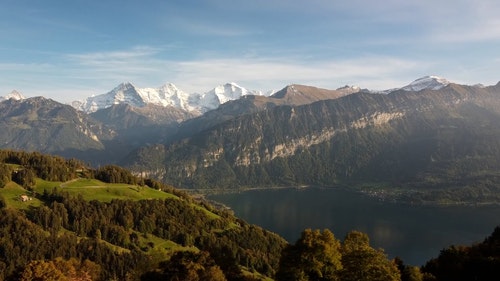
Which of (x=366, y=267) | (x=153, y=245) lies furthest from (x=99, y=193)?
(x=366, y=267)

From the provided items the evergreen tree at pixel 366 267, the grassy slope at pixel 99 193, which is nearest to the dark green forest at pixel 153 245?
the evergreen tree at pixel 366 267

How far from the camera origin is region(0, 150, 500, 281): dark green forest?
5703 centimetres

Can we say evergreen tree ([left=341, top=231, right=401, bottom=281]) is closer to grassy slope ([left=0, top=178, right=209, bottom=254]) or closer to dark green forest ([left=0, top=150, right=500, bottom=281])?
dark green forest ([left=0, top=150, right=500, bottom=281])

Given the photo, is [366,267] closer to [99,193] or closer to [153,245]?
[153,245]

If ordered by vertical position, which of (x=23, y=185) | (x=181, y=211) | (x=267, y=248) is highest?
(x=23, y=185)

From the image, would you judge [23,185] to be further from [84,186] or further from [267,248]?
[267,248]

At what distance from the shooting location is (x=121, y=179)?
568 ft

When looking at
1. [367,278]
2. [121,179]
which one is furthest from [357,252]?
[121,179]

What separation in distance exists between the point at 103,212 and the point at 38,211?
18.6m

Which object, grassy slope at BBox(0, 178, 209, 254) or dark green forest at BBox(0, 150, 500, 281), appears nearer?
dark green forest at BBox(0, 150, 500, 281)

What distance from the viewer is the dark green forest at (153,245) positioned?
2245 inches

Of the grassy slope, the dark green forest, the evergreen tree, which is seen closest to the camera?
the evergreen tree

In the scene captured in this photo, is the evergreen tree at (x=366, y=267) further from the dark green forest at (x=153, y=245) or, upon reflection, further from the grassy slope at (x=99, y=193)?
the grassy slope at (x=99, y=193)

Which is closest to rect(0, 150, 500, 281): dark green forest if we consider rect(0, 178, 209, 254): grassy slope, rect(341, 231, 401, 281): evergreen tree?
rect(341, 231, 401, 281): evergreen tree
